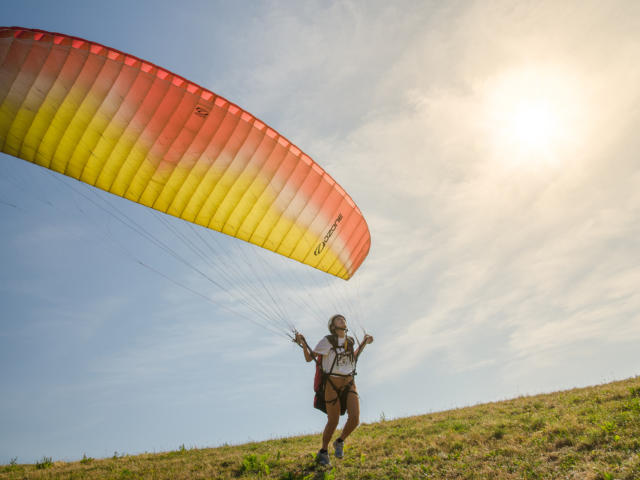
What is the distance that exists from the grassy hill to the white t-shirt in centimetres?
151

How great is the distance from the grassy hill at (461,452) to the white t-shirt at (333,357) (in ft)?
4.96

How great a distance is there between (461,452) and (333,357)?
2.54 m

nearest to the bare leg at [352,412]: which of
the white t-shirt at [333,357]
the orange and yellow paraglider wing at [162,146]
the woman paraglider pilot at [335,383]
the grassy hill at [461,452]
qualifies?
the woman paraglider pilot at [335,383]

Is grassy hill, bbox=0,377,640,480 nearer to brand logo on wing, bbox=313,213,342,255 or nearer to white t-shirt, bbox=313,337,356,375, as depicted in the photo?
white t-shirt, bbox=313,337,356,375

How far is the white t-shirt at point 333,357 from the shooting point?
25.8ft

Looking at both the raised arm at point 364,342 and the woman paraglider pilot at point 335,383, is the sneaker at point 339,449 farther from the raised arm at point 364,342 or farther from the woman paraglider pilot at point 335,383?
the raised arm at point 364,342

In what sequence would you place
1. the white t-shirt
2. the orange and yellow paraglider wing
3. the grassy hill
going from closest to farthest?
the grassy hill
the white t-shirt
the orange and yellow paraglider wing

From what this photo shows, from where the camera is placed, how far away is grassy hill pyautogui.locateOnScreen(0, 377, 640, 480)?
20.1ft

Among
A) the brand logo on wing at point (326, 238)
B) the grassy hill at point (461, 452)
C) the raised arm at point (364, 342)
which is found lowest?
the grassy hill at point (461, 452)

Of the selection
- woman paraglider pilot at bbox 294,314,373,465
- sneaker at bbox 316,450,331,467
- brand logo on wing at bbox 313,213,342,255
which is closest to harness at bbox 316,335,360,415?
woman paraglider pilot at bbox 294,314,373,465

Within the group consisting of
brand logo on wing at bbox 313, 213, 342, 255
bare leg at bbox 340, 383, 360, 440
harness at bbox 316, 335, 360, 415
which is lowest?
bare leg at bbox 340, 383, 360, 440

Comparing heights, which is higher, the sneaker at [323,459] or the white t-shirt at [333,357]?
the white t-shirt at [333,357]

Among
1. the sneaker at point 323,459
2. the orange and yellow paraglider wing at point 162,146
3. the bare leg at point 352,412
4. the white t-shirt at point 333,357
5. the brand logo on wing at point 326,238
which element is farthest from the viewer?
the brand logo on wing at point 326,238

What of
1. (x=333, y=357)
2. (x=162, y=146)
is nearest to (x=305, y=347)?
(x=333, y=357)
